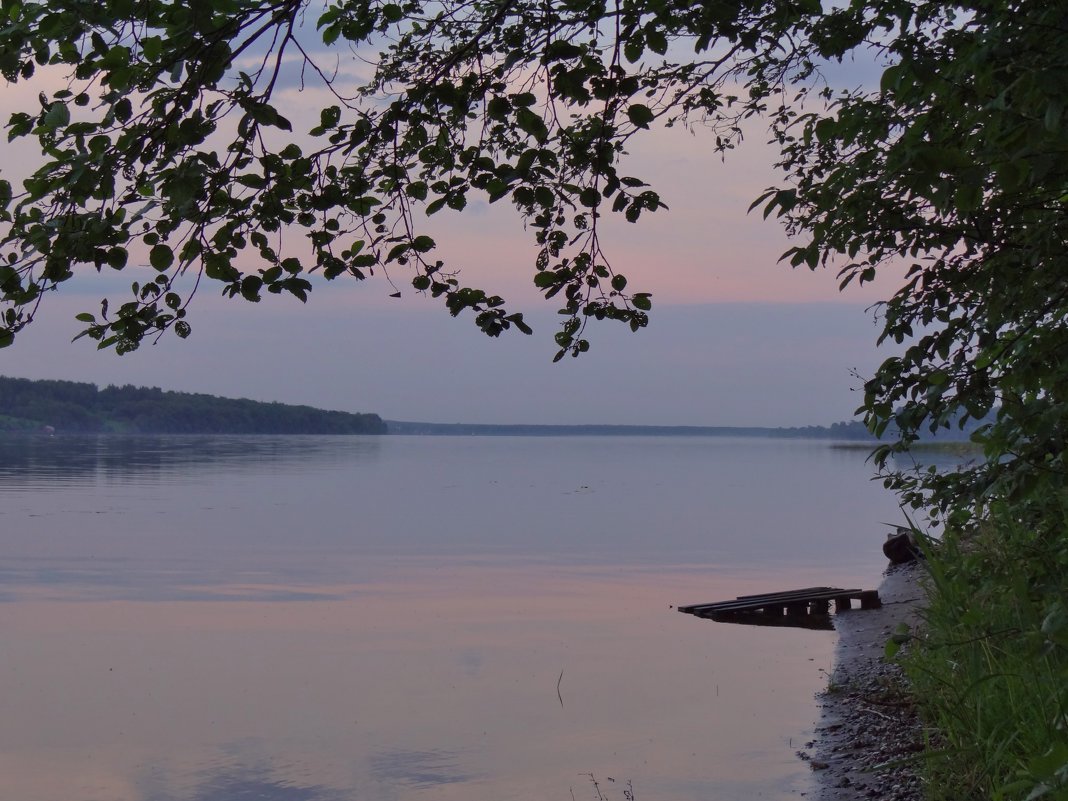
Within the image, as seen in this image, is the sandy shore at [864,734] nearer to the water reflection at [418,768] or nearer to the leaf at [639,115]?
the water reflection at [418,768]

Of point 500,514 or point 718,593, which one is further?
point 500,514

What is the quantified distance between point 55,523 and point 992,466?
2607 cm

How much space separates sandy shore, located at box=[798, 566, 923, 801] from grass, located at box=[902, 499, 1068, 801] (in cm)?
31

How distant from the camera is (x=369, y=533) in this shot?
2706 cm

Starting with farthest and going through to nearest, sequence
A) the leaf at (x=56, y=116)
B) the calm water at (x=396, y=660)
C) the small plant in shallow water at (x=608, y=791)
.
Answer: the calm water at (x=396, y=660)
the small plant in shallow water at (x=608, y=791)
the leaf at (x=56, y=116)

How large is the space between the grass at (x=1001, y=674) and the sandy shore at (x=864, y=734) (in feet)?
1.01

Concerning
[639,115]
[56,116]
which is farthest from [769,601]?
[56,116]

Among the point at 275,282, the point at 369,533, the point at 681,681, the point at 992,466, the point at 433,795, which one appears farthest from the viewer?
the point at 369,533

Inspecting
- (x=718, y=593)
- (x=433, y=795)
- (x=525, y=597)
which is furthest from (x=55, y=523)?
(x=433, y=795)

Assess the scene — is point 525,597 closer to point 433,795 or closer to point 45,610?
point 45,610

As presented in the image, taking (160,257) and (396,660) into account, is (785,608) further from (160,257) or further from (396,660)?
(160,257)

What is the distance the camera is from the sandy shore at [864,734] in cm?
704

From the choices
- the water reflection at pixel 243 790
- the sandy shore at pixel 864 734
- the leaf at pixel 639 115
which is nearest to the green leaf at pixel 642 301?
the leaf at pixel 639 115

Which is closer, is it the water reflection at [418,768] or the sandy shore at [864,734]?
the sandy shore at [864,734]
